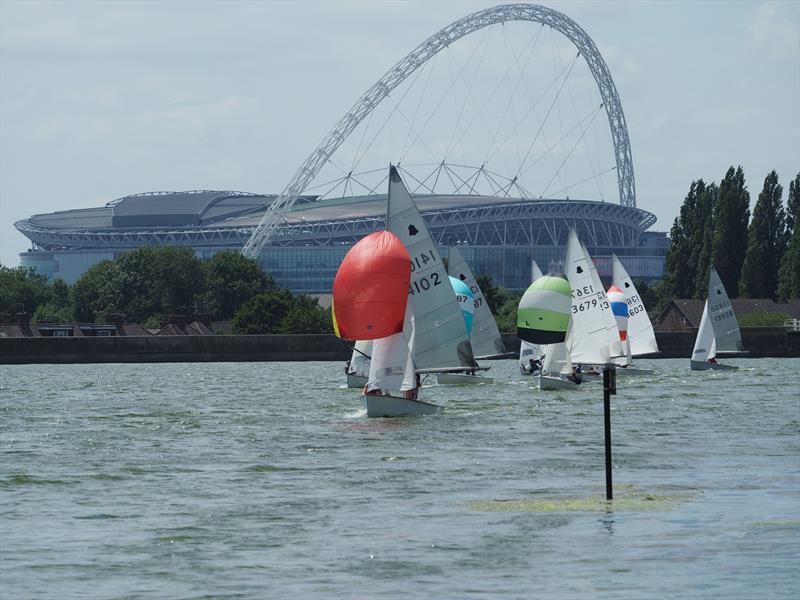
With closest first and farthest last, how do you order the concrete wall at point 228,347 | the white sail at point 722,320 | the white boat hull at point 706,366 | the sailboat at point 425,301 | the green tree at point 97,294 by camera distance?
1. the sailboat at point 425,301
2. the white boat hull at point 706,366
3. the white sail at point 722,320
4. the concrete wall at point 228,347
5. the green tree at point 97,294

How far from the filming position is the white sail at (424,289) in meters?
46.4

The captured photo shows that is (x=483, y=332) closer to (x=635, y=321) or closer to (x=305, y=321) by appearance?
(x=635, y=321)

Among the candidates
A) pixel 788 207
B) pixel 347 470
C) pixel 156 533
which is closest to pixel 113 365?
pixel 788 207

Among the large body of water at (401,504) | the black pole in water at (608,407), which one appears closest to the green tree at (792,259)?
the large body of water at (401,504)

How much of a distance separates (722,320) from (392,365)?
43.6m

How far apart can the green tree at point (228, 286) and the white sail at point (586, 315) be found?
3465 inches

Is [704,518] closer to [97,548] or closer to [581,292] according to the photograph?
[97,548]

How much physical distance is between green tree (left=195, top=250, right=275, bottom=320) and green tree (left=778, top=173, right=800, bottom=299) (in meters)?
50.2

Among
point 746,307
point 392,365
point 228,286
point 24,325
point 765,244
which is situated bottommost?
point 392,365

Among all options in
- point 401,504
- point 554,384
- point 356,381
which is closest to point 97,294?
point 356,381

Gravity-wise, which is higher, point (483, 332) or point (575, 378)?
point (483, 332)

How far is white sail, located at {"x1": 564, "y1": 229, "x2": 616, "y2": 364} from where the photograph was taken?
64.0 meters

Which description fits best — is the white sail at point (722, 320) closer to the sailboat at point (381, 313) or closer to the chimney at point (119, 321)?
the sailboat at point (381, 313)

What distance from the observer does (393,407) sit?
143 ft
